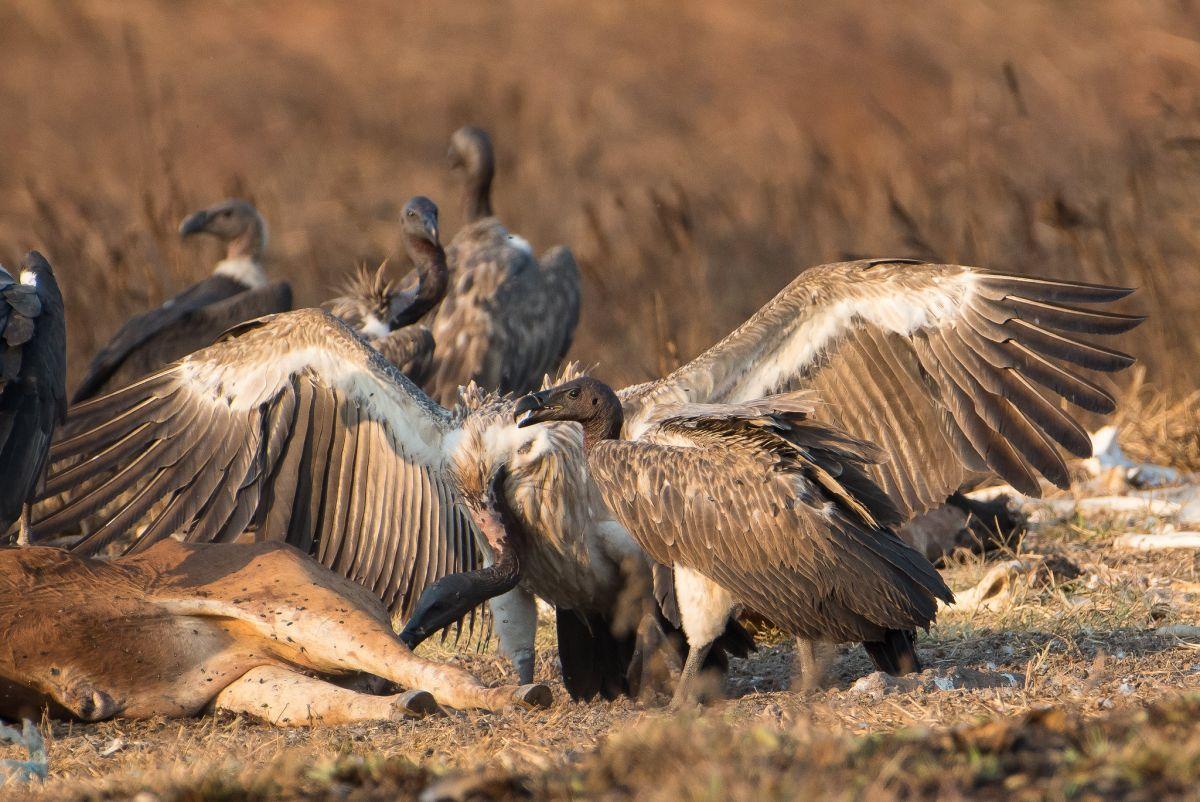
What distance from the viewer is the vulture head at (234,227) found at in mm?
10180

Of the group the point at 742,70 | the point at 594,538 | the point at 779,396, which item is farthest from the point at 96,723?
the point at 742,70

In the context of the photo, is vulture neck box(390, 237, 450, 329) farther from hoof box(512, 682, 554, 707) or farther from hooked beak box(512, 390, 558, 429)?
hoof box(512, 682, 554, 707)

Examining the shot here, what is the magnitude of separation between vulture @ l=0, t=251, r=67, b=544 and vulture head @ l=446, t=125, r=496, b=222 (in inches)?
181

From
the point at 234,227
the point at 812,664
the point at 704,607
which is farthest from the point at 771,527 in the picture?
the point at 234,227

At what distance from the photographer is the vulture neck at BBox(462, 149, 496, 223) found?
403 inches

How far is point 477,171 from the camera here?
33.6 ft

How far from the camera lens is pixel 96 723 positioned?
4.64m

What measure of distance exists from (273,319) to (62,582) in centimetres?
159

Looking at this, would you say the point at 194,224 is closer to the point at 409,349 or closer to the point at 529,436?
the point at 409,349

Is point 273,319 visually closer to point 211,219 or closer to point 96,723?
point 96,723

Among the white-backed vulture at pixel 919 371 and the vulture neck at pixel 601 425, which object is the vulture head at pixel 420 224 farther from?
the vulture neck at pixel 601 425

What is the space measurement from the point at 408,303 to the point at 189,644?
13.1 feet

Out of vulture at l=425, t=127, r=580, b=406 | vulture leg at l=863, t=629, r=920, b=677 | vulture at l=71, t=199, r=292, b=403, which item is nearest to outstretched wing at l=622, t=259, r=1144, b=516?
vulture leg at l=863, t=629, r=920, b=677

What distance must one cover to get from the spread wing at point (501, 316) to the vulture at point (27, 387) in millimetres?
3402
